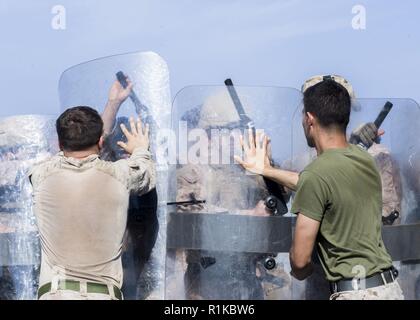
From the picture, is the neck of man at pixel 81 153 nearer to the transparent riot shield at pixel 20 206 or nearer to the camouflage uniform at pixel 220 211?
the camouflage uniform at pixel 220 211

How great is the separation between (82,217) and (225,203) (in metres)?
0.77

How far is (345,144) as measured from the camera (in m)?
3.58

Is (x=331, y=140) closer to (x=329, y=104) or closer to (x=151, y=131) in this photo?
(x=329, y=104)

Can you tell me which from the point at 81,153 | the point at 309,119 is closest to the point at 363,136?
the point at 309,119

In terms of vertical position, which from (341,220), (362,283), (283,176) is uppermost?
(283,176)

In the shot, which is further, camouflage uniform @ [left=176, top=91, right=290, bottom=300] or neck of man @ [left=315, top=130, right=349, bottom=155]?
camouflage uniform @ [left=176, top=91, right=290, bottom=300]

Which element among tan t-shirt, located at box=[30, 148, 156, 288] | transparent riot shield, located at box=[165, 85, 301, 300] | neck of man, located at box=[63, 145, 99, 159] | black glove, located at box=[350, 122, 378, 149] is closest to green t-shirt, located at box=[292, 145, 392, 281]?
transparent riot shield, located at box=[165, 85, 301, 300]

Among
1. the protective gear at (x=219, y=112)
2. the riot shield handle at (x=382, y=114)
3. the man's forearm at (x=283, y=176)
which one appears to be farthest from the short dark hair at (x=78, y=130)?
the riot shield handle at (x=382, y=114)

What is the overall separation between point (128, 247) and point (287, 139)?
929 millimetres

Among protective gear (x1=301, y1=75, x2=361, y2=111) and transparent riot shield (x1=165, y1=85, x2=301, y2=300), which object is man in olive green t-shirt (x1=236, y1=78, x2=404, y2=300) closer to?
transparent riot shield (x1=165, y1=85, x2=301, y2=300)

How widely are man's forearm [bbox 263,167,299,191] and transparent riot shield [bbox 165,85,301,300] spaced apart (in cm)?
9

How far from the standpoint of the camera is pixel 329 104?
3.55 m

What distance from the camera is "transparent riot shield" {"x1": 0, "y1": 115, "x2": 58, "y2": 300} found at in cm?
434
